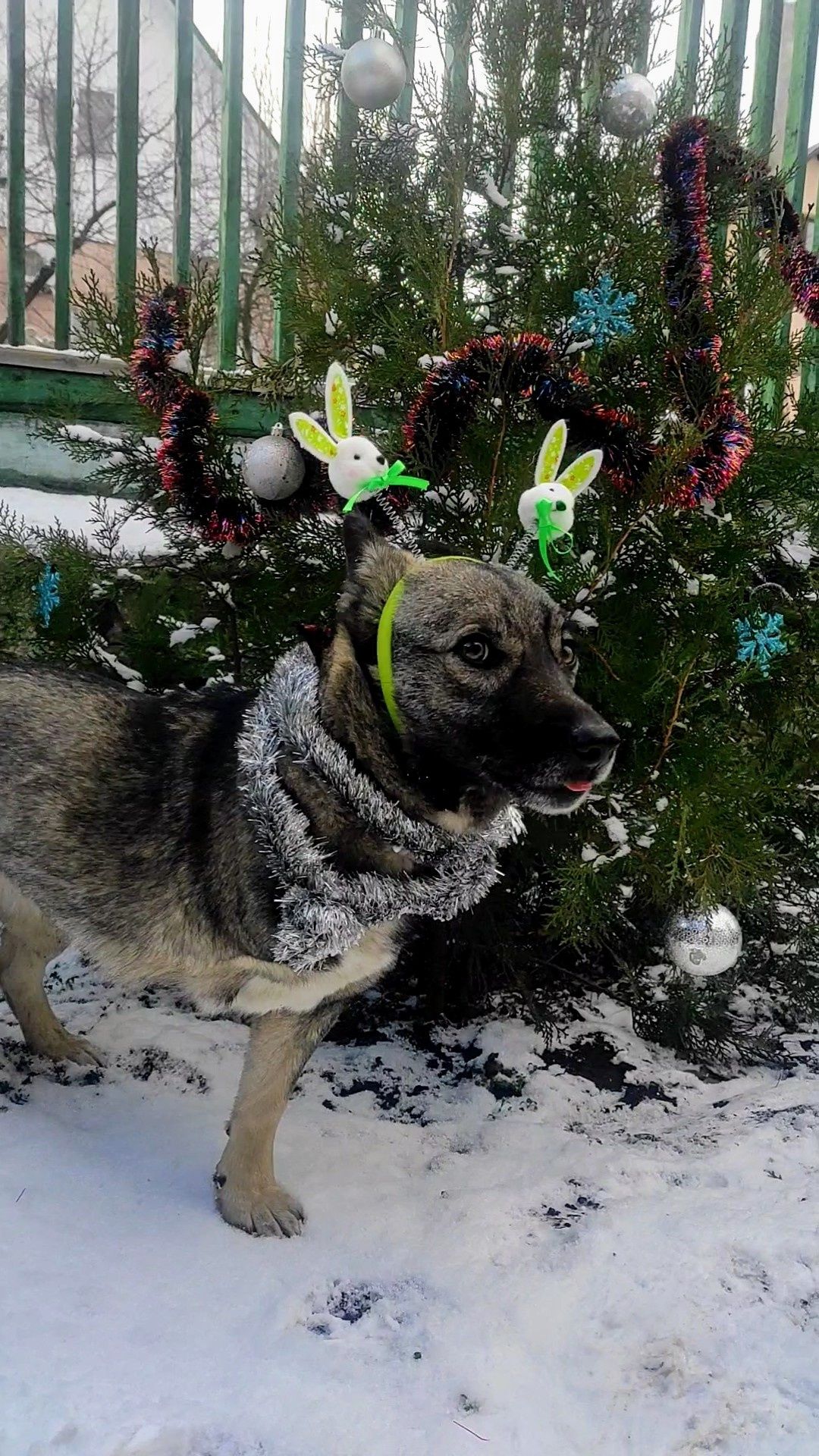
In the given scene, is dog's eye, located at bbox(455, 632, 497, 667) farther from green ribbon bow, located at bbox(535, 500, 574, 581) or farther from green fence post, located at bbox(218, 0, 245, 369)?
green fence post, located at bbox(218, 0, 245, 369)

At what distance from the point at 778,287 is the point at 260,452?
137 centimetres

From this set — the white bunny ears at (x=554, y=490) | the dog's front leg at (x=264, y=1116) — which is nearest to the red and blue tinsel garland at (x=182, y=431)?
the white bunny ears at (x=554, y=490)

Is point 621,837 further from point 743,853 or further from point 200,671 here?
point 200,671

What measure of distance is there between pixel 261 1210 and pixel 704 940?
130 centimetres

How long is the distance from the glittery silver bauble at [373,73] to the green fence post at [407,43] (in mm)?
100

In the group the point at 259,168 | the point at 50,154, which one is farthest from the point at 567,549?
the point at 50,154

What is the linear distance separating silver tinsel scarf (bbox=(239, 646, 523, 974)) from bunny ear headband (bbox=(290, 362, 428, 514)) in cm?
41

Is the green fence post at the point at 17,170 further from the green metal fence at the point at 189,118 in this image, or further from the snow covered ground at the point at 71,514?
the snow covered ground at the point at 71,514

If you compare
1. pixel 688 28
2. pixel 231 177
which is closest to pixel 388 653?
pixel 688 28

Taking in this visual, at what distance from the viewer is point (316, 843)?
204cm

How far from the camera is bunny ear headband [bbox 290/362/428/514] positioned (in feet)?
6.79

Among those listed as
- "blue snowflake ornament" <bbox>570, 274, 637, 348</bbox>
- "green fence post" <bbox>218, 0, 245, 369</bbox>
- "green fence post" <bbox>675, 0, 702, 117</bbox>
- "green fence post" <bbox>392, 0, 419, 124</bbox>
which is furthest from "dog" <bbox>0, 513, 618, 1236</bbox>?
"green fence post" <bbox>675, 0, 702, 117</bbox>

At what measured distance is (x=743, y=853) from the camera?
2445 mm

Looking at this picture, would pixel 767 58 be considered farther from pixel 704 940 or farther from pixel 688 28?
pixel 704 940
